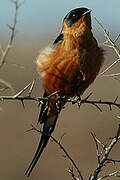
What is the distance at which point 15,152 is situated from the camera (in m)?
13.0

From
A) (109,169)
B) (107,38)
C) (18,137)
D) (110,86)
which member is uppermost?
(110,86)

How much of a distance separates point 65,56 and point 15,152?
7.93 m

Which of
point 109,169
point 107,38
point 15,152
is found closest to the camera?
point 107,38

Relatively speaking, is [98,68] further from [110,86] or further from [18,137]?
[110,86]

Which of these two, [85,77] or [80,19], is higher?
[80,19]

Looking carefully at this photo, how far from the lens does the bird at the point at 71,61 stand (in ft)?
17.2

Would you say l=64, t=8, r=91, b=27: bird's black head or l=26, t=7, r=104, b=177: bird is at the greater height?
l=64, t=8, r=91, b=27: bird's black head

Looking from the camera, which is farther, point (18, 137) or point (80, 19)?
point (18, 137)

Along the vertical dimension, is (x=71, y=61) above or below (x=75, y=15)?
below

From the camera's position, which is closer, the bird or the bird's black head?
the bird

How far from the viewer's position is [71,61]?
5234 millimetres

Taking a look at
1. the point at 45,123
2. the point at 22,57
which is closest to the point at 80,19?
the point at 45,123

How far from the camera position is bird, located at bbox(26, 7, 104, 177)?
525 cm

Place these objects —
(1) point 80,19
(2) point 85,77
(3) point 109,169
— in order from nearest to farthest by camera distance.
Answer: (2) point 85,77, (1) point 80,19, (3) point 109,169
